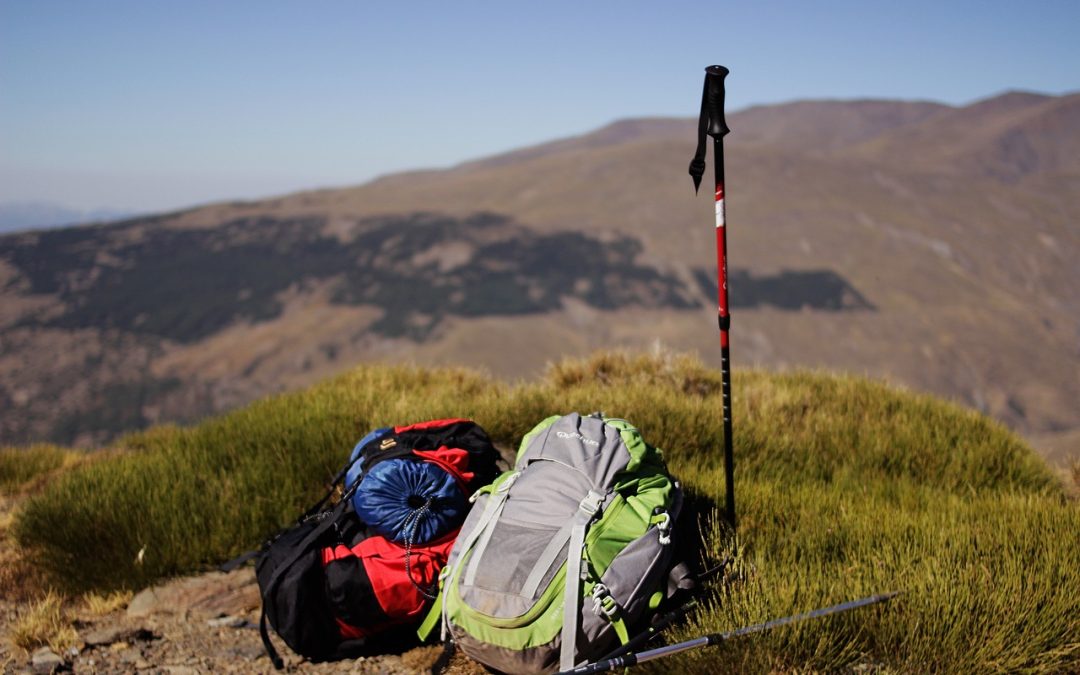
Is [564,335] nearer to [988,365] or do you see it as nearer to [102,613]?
[988,365]

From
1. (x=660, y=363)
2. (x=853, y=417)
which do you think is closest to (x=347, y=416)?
(x=660, y=363)

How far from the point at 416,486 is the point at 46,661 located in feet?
7.27

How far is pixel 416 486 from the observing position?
4.02m

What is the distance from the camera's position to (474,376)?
784 cm

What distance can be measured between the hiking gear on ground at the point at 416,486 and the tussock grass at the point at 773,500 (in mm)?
1290

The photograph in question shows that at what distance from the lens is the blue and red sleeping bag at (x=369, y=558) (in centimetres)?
380

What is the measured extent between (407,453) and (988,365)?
190116mm

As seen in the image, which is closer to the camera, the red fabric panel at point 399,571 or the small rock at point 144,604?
the red fabric panel at point 399,571

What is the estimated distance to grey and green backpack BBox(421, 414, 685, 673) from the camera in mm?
3199

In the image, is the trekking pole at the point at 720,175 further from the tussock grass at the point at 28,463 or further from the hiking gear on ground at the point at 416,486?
the tussock grass at the point at 28,463

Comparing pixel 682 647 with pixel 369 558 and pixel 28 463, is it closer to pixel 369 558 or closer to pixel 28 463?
pixel 369 558

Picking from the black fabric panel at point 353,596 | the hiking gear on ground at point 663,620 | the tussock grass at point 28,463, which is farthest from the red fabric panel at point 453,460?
the tussock grass at point 28,463

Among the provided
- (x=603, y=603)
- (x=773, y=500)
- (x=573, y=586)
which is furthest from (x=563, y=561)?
(x=773, y=500)

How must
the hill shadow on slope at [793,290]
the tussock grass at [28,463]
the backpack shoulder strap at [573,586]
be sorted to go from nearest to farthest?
1. the backpack shoulder strap at [573,586]
2. the tussock grass at [28,463]
3. the hill shadow on slope at [793,290]
